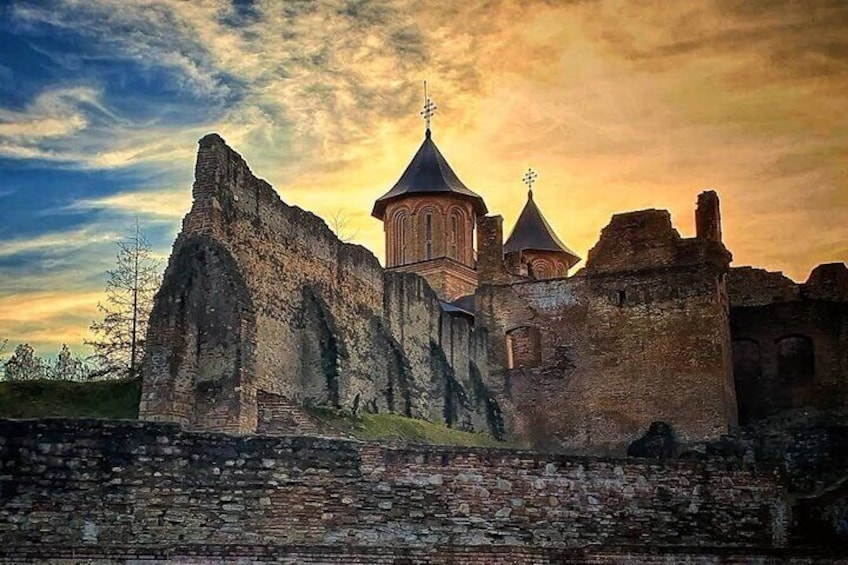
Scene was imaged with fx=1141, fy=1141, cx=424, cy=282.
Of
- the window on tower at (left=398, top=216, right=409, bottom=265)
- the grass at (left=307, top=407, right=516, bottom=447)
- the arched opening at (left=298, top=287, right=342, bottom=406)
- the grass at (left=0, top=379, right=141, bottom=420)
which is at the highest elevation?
the window on tower at (left=398, top=216, right=409, bottom=265)

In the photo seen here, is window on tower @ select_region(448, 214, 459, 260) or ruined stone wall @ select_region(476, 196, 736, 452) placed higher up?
window on tower @ select_region(448, 214, 459, 260)

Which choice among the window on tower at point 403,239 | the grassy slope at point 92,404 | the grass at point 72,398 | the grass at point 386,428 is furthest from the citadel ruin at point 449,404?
the grass at point 72,398

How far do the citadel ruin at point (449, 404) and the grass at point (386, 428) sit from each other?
2.65 feet

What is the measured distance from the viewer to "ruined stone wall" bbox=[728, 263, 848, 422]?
1501 inches

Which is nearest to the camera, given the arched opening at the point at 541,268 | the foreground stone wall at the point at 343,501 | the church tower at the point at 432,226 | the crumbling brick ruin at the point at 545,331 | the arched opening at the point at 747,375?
the foreground stone wall at the point at 343,501

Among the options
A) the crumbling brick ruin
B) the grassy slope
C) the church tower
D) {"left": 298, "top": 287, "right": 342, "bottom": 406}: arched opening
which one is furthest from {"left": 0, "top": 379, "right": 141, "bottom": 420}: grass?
the church tower

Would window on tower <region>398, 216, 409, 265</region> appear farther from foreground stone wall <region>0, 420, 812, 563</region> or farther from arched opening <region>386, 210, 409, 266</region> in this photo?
foreground stone wall <region>0, 420, 812, 563</region>

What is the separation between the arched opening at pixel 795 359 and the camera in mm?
38812

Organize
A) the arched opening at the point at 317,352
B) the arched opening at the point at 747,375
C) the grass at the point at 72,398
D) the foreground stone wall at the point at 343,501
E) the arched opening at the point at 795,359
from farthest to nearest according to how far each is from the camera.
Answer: the arched opening at the point at 747,375, the arched opening at the point at 795,359, the arched opening at the point at 317,352, the grass at the point at 72,398, the foreground stone wall at the point at 343,501

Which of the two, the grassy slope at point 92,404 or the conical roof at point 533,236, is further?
the conical roof at point 533,236

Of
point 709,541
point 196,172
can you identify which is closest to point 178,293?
point 196,172

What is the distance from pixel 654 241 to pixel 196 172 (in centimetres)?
1768

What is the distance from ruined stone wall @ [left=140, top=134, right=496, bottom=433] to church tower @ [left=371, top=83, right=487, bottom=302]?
51.8 ft

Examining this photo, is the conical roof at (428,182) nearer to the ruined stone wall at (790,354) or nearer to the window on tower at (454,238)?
the window on tower at (454,238)
